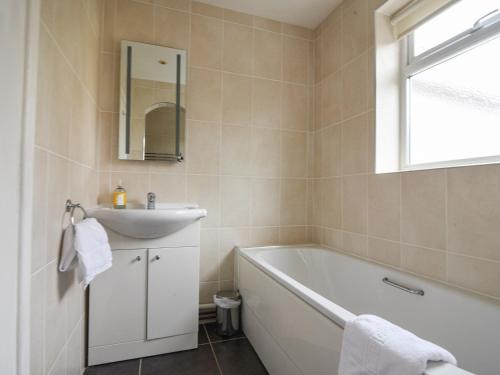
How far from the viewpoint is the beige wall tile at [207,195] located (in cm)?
191

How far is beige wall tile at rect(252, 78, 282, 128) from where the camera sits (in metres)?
2.10

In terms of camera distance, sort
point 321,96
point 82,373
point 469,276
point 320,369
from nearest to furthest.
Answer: point 320,369
point 469,276
point 82,373
point 321,96

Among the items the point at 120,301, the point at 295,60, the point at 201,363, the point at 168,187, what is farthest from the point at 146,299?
the point at 295,60

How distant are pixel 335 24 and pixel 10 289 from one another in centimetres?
240

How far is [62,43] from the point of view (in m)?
1.01

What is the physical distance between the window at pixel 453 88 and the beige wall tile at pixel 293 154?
0.77m

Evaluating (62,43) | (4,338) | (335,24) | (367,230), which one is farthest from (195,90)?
(4,338)

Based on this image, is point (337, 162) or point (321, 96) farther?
point (321, 96)

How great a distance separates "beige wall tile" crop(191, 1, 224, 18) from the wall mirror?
1.21ft

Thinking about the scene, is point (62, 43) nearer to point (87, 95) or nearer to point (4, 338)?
point (87, 95)

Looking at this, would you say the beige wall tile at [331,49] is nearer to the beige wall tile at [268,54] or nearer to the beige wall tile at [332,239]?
the beige wall tile at [268,54]

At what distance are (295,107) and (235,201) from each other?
96cm

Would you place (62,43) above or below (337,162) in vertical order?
above

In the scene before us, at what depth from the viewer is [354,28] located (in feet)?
5.96
